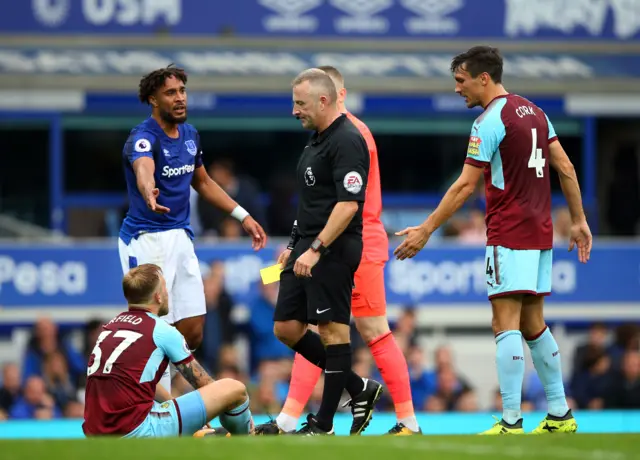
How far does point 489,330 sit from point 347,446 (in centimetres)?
1019

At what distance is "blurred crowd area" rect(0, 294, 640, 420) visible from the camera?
47.6 feet

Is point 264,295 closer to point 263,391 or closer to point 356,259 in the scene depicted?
point 263,391

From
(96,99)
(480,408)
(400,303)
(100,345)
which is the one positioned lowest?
(480,408)

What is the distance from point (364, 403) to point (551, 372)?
50.2 inches

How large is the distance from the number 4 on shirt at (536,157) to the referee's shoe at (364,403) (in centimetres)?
181

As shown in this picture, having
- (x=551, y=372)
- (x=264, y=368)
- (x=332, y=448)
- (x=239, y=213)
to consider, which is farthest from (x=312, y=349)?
(x=264, y=368)

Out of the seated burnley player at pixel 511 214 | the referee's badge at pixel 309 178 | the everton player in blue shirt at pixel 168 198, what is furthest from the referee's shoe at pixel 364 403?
the referee's badge at pixel 309 178

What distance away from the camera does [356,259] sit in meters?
8.69

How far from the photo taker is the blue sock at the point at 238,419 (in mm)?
8570

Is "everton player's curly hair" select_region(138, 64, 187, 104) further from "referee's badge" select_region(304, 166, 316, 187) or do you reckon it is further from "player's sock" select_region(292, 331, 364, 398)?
"player's sock" select_region(292, 331, 364, 398)

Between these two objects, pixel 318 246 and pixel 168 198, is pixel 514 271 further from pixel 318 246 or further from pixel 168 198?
pixel 168 198

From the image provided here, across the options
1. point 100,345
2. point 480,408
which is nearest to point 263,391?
point 480,408

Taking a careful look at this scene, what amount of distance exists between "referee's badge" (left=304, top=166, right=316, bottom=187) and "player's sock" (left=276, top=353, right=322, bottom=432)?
4.03 feet

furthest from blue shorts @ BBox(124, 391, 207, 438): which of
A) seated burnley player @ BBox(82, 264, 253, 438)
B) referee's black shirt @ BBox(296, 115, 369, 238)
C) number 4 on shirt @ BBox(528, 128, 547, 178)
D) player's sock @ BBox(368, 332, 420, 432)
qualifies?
number 4 on shirt @ BBox(528, 128, 547, 178)
